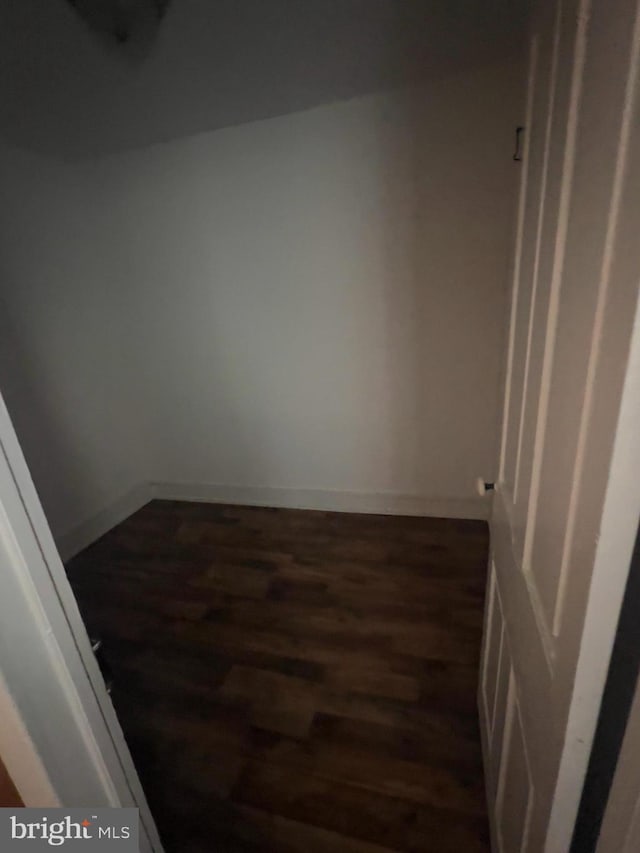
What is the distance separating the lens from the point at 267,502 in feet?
9.72

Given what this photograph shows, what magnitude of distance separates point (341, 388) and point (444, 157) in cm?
132

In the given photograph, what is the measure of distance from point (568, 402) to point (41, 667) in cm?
90

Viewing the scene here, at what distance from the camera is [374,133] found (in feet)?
6.54

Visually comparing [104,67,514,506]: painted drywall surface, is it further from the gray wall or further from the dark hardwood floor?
the dark hardwood floor

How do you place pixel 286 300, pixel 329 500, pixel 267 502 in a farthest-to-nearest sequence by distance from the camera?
pixel 267 502 → pixel 329 500 → pixel 286 300

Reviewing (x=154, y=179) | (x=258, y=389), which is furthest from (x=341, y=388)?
(x=154, y=179)

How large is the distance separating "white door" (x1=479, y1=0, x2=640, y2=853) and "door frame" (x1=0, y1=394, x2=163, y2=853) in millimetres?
770

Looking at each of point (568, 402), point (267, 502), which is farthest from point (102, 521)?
point (568, 402)

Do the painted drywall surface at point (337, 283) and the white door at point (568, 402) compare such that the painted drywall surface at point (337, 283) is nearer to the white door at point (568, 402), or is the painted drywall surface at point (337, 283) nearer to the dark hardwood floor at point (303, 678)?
the dark hardwood floor at point (303, 678)

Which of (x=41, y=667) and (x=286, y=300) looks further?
(x=286, y=300)

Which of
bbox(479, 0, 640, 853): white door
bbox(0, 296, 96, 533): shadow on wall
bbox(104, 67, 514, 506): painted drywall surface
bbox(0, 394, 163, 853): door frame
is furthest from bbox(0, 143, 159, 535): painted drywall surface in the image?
bbox(479, 0, 640, 853): white door

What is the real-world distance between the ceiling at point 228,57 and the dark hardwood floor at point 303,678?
7.77 feet

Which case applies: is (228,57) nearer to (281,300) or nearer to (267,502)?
(281,300)

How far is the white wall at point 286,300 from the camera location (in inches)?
79.5
